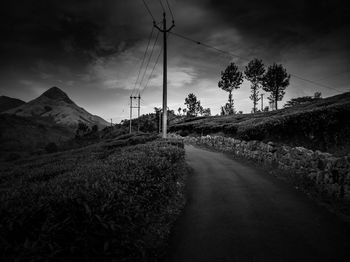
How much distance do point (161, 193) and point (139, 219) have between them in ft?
6.20

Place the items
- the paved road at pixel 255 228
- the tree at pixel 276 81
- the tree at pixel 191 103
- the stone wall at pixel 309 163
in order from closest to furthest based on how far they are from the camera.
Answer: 1. the paved road at pixel 255 228
2. the stone wall at pixel 309 163
3. the tree at pixel 276 81
4. the tree at pixel 191 103

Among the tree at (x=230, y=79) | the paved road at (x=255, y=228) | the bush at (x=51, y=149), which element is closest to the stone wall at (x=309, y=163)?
the paved road at (x=255, y=228)

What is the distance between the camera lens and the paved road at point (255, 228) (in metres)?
4.22

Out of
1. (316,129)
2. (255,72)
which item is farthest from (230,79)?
(316,129)

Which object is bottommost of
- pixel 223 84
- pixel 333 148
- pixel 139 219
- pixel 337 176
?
pixel 139 219

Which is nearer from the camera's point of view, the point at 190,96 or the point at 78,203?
the point at 78,203

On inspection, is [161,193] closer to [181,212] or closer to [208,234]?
[181,212]

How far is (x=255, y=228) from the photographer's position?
5227 mm

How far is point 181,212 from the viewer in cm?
653

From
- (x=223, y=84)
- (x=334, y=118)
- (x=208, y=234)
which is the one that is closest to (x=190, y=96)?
(x=223, y=84)

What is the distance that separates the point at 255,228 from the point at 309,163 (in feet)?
19.5

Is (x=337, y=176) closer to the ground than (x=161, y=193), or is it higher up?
higher up

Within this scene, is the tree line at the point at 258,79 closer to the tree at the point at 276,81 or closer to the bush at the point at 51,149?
the tree at the point at 276,81

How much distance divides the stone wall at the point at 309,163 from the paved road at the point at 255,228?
1190 mm
